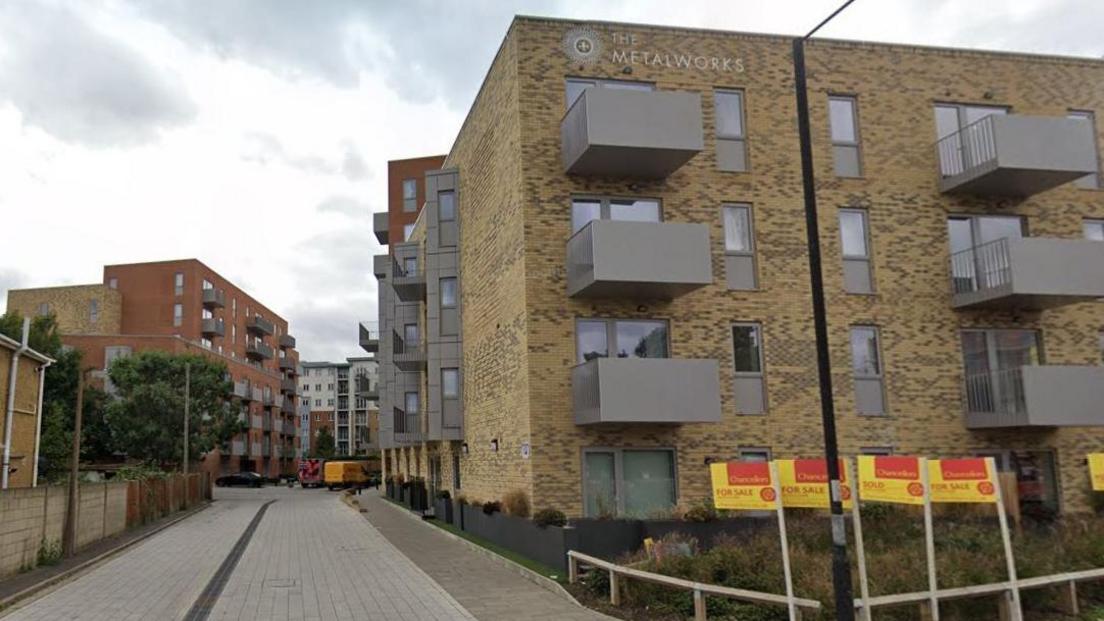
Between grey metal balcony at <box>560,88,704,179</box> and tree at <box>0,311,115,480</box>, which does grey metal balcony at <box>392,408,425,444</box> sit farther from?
tree at <box>0,311,115,480</box>

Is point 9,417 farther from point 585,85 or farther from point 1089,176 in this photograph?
point 1089,176

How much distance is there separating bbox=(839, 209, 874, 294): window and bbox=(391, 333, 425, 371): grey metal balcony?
16.3 meters

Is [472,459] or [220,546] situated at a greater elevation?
[472,459]

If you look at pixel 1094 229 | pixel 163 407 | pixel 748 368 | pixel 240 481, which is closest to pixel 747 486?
pixel 748 368

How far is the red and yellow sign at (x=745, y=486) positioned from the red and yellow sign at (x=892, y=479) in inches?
47.7

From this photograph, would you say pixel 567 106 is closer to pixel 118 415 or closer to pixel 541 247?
pixel 541 247

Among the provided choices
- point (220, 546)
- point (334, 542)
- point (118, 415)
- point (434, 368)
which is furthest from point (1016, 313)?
point (118, 415)

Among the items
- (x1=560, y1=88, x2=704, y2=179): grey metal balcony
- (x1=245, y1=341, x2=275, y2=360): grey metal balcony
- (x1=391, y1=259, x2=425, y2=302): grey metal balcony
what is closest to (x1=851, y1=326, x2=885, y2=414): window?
(x1=560, y1=88, x2=704, y2=179): grey metal balcony

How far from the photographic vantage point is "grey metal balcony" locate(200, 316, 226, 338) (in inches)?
2938

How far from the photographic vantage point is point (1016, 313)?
20312 mm

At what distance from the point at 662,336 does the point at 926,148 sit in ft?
26.3

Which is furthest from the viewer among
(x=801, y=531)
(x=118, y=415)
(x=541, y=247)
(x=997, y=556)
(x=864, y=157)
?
(x=118, y=415)

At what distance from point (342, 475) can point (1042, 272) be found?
5525 cm

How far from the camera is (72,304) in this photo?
234 ft
